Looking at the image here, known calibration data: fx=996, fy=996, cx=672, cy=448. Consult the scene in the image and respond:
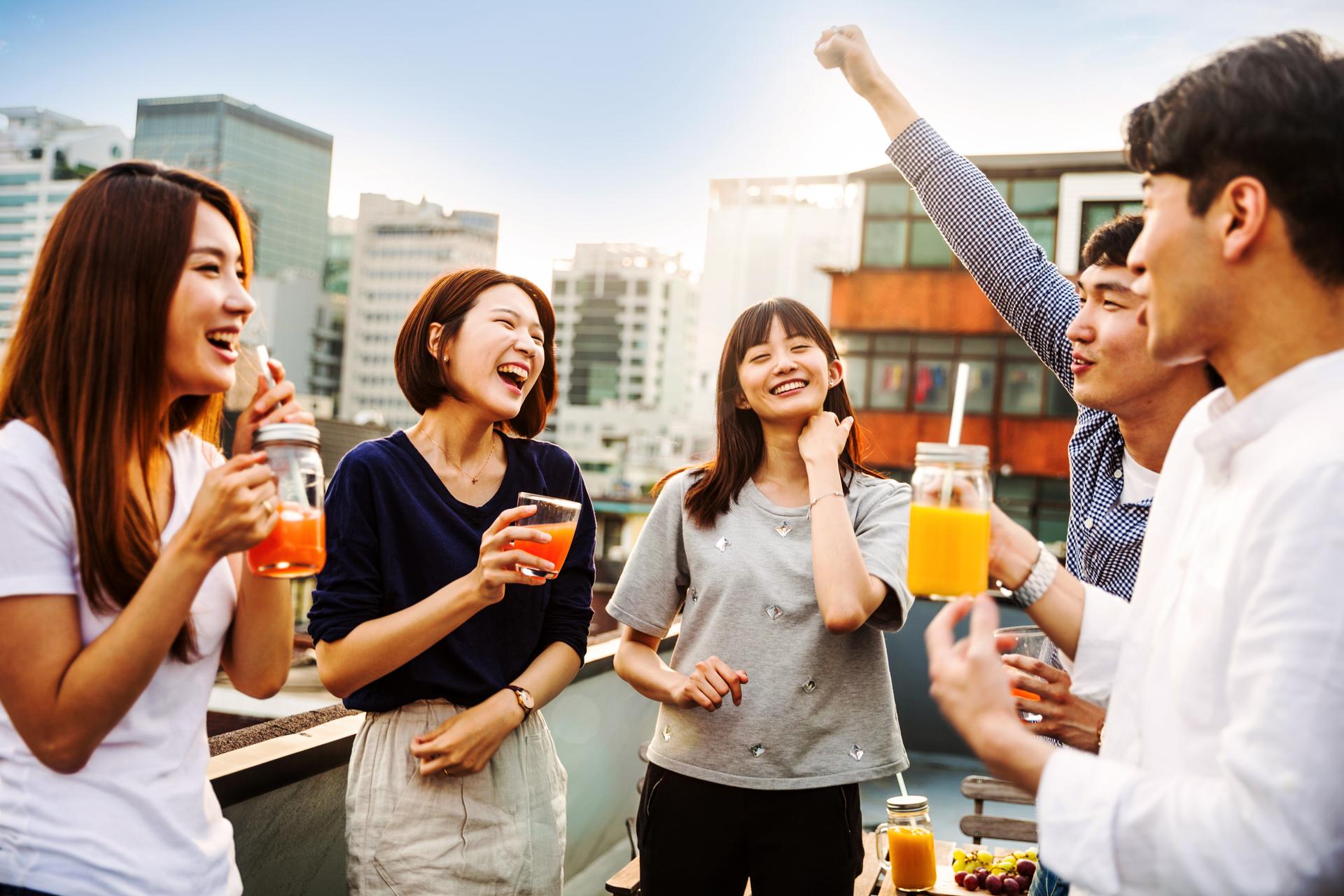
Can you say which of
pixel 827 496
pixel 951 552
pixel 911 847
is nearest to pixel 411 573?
pixel 827 496

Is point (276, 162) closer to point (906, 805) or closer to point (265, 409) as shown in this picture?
point (906, 805)

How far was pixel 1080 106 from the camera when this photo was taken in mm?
16953

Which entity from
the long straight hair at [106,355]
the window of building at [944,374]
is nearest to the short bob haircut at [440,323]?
the long straight hair at [106,355]

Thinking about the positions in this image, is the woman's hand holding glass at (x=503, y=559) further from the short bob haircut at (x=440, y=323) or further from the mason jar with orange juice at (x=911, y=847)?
the mason jar with orange juice at (x=911, y=847)

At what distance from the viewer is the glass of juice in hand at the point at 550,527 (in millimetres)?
1678

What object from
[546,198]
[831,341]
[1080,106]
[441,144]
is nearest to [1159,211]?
[831,341]

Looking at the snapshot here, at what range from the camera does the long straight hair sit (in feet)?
4.03

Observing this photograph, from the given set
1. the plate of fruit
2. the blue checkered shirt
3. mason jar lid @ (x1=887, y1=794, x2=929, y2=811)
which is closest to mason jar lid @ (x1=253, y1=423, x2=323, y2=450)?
the blue checkered shirt

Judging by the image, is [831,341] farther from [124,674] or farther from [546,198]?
[546,198]

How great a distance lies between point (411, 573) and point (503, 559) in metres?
0.32

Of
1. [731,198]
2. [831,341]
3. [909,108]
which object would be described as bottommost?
[831,341]

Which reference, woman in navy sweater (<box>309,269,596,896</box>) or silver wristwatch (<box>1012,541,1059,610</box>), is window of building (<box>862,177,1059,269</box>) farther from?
silver wristwatch (<box>1012,541,1059,610</box>)

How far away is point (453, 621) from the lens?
1.71 meters

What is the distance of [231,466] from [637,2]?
55.0 m
